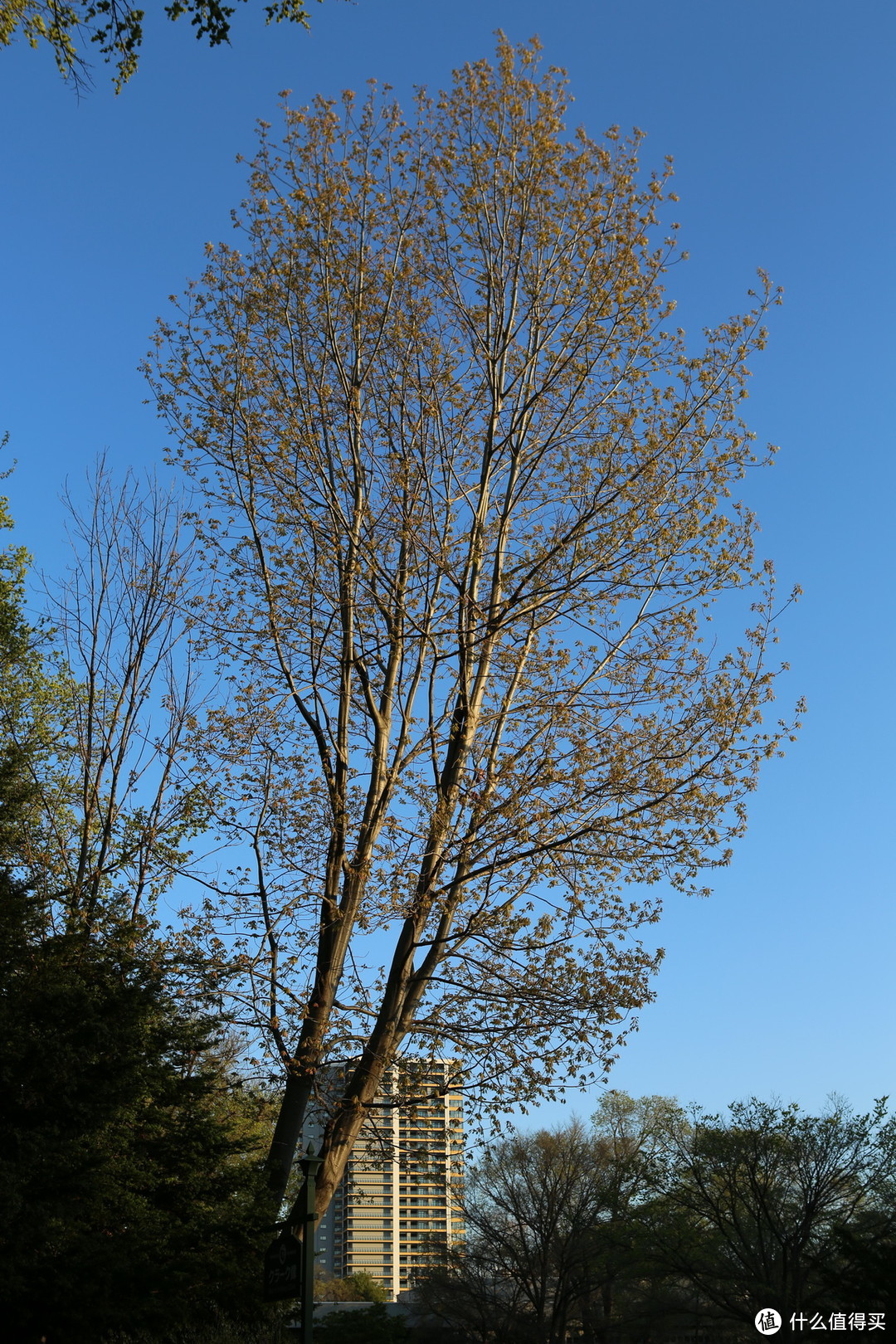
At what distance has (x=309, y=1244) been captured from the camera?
8508 millimetres

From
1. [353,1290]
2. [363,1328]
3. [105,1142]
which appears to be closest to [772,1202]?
[363,1328]

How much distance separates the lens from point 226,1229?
11805 mm

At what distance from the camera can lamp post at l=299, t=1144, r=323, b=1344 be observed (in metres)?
8.19

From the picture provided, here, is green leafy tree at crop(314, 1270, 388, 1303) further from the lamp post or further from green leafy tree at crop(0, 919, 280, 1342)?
the lamp post

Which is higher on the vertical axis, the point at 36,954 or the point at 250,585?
the point at 250,585

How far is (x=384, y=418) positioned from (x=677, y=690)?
418 centimetres

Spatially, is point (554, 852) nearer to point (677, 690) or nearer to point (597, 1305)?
point (677, 690)

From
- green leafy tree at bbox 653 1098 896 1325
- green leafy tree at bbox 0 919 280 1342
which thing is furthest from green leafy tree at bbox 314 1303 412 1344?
green leafy tree at bbox 0 919 280 1342

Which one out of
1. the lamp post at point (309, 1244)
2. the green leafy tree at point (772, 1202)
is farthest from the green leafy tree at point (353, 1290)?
the lamp post at point (309, 1244)

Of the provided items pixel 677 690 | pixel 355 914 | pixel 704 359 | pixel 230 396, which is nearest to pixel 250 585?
pixel 230 396

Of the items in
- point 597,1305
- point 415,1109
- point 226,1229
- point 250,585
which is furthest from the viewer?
point 597,1305

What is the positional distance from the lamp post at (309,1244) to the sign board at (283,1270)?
0.35ft

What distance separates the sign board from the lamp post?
4.2 inches

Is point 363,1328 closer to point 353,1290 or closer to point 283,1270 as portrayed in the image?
point 353,1290
